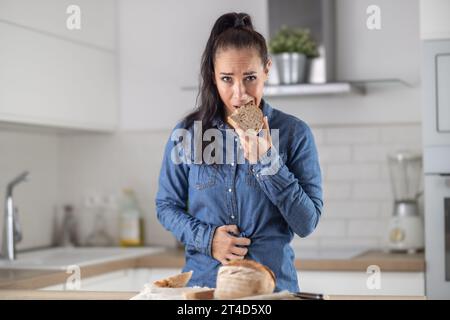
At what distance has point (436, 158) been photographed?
2504mm

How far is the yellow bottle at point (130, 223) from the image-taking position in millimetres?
3049

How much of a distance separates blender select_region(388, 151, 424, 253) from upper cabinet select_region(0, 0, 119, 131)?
3.57 feet

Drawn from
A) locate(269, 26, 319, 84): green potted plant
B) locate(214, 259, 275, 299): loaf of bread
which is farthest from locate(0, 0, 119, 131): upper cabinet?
locate(214, 259, 275, 299): loaf of bread

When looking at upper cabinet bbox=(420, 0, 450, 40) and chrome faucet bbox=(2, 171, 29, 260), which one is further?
chrome faucet bbox=(2, 171, 29, 260)

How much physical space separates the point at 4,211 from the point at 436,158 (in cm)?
141

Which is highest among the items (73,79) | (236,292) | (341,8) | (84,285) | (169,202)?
(341,8)

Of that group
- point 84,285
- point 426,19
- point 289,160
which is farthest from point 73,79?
point 289,160

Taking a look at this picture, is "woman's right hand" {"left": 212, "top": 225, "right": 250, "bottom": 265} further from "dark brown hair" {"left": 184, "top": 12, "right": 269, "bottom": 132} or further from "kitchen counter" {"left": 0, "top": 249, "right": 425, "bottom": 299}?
"kitchen counter" {"left": 0, "top": 249, "right": 425, "bottom": 299}

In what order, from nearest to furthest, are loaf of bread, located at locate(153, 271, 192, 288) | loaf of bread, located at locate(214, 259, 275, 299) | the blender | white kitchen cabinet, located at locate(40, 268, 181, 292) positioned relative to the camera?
loaf of bread, located at locate(214, 259, 275, 299) → loaf of bread, located at locate(153, 271, 192, 288) → white kitchen cabinet, located at locate(40, 268, 181, 292) → the blender

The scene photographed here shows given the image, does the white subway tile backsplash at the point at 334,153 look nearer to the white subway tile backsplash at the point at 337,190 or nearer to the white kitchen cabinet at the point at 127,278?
the white subway tile backsplash at the point at 337,190

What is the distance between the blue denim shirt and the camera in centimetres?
161

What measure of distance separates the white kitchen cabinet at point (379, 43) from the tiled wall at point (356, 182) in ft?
0.63

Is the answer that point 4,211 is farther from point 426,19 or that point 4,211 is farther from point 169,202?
point 426,19

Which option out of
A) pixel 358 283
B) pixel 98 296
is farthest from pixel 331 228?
pixel 98 296
